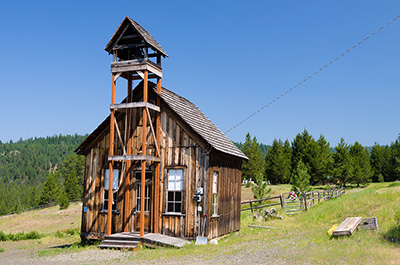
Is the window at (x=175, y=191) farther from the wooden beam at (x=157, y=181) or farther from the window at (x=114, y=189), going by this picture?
the window at (x=114, y=189)

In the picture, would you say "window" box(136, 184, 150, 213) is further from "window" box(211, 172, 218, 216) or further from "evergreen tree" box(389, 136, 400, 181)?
"evergreen tree" box(389, 136, 400, 181)

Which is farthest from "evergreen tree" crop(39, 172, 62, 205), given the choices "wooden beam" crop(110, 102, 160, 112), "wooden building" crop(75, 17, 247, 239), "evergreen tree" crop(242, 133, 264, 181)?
"wooden beam" crop(110, 102, 160, 112)

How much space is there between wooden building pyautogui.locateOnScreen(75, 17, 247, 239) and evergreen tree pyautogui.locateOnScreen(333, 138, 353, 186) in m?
43.8

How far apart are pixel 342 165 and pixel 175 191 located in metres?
49.1

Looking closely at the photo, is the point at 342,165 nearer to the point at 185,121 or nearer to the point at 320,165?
the point at 320,165

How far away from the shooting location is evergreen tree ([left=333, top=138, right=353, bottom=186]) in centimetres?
5762

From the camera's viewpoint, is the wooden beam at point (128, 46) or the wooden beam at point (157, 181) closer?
the wooden beam at point (157, 181)

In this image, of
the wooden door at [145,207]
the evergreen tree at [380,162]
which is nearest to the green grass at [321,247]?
the wooden door at [145,207]

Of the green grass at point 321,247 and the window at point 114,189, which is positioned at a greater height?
the window at point 114,189

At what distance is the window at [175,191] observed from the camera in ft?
55.5

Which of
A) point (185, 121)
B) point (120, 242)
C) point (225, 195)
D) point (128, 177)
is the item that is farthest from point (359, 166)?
point (120, 242)

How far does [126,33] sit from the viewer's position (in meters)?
18.0

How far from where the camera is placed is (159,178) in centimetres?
1723

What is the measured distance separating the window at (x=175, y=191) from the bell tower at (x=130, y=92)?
546mm
